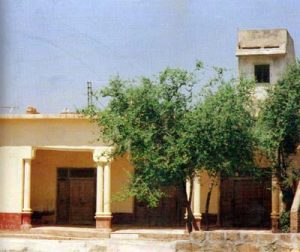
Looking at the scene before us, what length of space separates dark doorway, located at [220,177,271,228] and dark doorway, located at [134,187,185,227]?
1542 millimetres

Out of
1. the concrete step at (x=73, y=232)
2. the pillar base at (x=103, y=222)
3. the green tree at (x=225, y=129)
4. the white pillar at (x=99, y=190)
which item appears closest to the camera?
the green tree at (x=225, y=129)

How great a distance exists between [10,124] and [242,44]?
1066 centimetres

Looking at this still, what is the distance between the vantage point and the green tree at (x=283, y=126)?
19.8 m

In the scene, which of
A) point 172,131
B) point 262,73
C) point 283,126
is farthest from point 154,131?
point 262,73

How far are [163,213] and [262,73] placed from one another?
741 cm

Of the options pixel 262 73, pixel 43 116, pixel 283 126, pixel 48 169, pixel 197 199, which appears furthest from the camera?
pixel 262 73

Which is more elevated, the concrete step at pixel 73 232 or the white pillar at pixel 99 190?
the white pillar at pixel 99 190

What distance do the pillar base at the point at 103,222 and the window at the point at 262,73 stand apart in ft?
30.1

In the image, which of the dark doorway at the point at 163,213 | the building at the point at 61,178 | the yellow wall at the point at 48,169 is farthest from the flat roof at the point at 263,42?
the yellow wall at the point at 48,169

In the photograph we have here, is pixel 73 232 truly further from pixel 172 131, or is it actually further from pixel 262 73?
pixel 262 73

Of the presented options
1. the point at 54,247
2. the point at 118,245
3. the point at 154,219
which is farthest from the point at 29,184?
the point at 118,245

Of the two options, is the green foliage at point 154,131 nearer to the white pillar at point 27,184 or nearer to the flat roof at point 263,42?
the white pillar at point 27,184

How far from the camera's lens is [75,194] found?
24.8 m

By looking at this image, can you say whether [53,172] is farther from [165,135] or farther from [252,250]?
[252,250]
